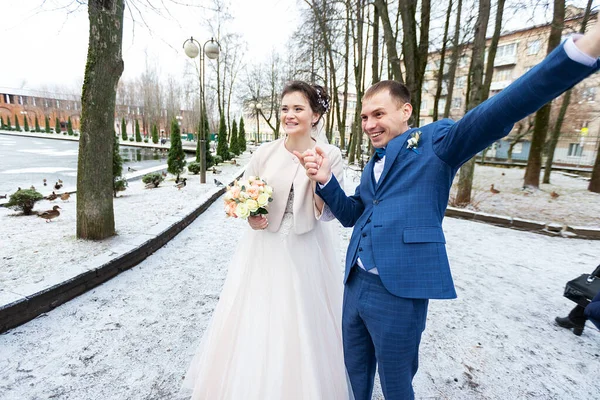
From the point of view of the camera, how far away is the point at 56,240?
4.45 meters

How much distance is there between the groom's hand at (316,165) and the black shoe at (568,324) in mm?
3187

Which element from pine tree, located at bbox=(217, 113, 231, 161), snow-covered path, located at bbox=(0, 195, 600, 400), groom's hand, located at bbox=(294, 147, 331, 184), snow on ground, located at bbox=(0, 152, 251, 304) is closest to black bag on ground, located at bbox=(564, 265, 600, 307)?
snow-covered path, located at bbox=(0, 195, 600, 400)

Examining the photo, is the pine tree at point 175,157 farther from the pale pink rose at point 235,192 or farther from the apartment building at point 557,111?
the apartment building at point 557,111

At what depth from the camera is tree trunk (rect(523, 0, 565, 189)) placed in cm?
916

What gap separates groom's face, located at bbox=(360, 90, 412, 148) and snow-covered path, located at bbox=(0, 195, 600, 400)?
1.90 metres

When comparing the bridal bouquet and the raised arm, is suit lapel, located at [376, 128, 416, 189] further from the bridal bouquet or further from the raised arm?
the bridal bouquet

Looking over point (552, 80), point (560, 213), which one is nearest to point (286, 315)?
point (552, 80)

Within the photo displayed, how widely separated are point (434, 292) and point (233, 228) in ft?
17.4

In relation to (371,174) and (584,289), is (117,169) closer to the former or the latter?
(371,174)

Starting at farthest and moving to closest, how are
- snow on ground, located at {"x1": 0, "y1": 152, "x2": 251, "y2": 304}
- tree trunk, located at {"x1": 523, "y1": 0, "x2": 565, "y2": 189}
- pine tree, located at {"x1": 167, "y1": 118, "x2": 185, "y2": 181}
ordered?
pine tree, located at {"x1": 167, "y1": 118, "x2": 185, "y2": 181}, tree trunk, located at {"x1": 523, "y1": 0, "x2": 565, "y2": 189}, snow on ground, located at {"x1": 0, "y1": 152, "x2": 251, "y2": 304}

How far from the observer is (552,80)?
96 centimetres

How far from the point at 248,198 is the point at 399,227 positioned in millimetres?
886

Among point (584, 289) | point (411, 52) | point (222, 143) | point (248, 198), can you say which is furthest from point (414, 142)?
point (222, 143)

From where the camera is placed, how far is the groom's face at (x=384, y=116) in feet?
4.86
